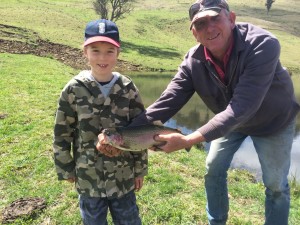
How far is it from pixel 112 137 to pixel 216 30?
6.21 feet

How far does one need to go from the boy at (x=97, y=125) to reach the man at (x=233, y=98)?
29 cm

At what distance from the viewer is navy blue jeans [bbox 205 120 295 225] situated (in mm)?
4992

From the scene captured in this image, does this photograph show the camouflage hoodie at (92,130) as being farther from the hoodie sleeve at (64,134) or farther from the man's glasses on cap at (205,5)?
the man's glasses on cap at (205,5)

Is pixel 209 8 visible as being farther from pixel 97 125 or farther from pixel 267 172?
pixel 267 172

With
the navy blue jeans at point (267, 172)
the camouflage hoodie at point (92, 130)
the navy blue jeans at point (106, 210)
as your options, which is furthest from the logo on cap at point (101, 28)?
the navy blue jeans at point (267, 172)

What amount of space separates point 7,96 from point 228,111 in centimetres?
1247

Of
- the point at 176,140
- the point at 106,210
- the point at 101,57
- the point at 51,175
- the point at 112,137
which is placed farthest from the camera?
the point at 51,175

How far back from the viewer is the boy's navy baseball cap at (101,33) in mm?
4305

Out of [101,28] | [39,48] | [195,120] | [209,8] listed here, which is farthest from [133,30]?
[101,28]

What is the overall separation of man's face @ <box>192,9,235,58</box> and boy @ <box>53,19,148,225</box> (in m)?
1.10

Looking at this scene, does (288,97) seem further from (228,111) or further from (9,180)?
(9,180)

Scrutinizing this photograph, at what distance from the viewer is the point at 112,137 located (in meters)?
4.19

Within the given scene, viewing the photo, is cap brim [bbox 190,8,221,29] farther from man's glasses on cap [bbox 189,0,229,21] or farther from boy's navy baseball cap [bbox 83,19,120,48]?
boy's navy baseball cap [bbox 83,19,120,48]

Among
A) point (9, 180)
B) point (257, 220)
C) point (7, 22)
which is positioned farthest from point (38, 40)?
point (257, 220)
